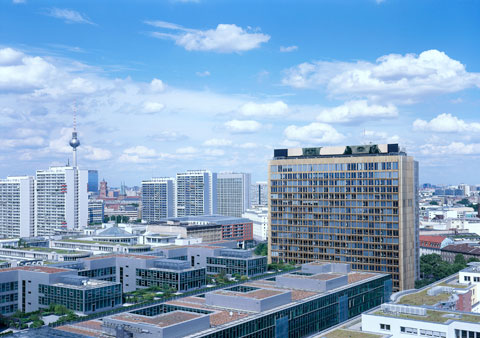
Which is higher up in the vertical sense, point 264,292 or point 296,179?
point 296,179

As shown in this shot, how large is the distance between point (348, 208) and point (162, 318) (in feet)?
236

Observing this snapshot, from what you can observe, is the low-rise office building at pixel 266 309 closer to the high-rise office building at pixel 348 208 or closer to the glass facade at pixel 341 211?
the high-rise office building at pixel 348 208

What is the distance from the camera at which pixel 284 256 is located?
452 ft

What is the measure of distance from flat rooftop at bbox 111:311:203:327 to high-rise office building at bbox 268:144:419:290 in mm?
66783

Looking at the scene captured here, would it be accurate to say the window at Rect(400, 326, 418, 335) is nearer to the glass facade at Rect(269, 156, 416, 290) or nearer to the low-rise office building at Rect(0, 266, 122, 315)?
the low-rise office building at Rect(0, 266, 122, 315)

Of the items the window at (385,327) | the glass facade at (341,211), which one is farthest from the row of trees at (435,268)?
the window at (385,327)

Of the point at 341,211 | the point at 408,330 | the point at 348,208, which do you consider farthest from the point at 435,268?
the point at 408,330

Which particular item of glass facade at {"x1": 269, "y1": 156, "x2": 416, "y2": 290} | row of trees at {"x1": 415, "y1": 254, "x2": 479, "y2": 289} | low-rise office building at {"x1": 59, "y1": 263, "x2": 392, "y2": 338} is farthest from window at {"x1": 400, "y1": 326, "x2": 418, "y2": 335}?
row of trees at {"x1": 415, "y1": 254, "x2": 479, "y2": 289}

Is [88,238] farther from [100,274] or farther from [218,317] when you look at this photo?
[218,317]

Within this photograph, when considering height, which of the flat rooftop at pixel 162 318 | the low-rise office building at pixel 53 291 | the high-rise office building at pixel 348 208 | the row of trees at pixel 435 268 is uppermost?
the high-rise office building at pixel 348 208

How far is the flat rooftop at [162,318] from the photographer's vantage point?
62.6 m

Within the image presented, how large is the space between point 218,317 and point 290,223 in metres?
68.3

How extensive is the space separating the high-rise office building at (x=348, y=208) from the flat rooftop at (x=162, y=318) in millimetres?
66783

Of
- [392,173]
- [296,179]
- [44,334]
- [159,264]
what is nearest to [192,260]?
[159,264]
